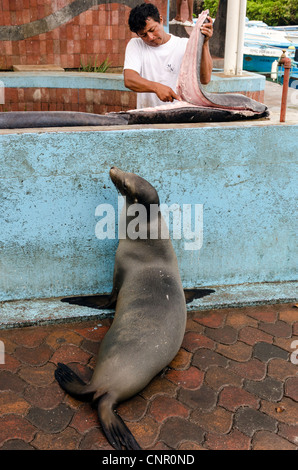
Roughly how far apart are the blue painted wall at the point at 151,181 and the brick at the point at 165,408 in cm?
130

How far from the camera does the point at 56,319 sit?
371 cm

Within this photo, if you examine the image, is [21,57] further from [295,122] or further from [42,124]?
[295,122]

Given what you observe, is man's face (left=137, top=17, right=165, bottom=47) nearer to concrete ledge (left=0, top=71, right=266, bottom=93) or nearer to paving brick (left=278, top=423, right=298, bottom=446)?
concrete ledge (left=0, top=71, right=266, bottom=93)

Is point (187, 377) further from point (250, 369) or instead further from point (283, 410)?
point (283, 410)

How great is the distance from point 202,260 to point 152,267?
2.62 feet

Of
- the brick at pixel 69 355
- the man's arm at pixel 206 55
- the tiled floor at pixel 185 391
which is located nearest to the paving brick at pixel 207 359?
the tiled floor at pixel 185 391

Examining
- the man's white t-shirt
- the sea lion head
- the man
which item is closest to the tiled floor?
the sea lion head

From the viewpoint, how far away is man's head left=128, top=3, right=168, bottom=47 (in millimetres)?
4148

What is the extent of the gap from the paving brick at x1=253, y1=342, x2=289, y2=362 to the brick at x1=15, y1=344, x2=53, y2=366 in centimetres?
147

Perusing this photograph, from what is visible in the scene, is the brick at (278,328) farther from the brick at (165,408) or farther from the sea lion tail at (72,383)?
the sea lion tail at (72,383)

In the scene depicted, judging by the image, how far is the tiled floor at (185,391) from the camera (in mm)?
2713

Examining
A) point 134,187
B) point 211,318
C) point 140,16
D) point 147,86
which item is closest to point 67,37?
point 140,16
